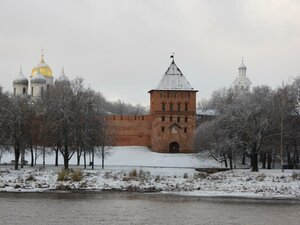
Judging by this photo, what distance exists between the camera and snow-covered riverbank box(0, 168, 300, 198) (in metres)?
31.8

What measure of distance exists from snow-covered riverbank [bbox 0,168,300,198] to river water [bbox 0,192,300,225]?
2.77 meters

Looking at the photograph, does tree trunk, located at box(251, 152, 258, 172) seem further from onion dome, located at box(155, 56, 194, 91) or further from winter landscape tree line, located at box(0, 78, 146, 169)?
onion dome, located at box(155, 56, 194, 91)

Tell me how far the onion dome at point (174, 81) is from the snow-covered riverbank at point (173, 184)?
119ft

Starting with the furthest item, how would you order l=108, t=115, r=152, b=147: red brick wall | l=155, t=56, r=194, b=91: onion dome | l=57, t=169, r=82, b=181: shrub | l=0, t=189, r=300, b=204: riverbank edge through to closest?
1. l=108, t=115, r=152, b=147: red brick wall
2. l=155, t=56, r=194, b=91: onion dome
3. l=57, t=169, r=82, b=181: shrub
4. l=0, t=189, r=300, b=204: riverbank edge

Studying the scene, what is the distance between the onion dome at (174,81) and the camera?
75.0 m

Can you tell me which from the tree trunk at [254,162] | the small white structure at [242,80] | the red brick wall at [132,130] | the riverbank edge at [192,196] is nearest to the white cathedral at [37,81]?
the red brick wall at [132,130]

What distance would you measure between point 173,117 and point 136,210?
51846mm

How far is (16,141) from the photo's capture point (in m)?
47.2

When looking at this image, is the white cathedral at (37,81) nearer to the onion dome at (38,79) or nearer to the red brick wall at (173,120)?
the onion dome at (38,79)

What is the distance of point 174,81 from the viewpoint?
75.6 meters

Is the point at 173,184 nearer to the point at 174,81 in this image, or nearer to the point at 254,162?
the point at 254,162

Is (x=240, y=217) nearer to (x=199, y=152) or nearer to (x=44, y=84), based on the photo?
(x=199, y=152)

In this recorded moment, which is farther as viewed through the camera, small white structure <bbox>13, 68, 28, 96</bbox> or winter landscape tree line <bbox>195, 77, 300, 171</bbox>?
small white structure <bbox>13, 68, 28, 96</bbox>

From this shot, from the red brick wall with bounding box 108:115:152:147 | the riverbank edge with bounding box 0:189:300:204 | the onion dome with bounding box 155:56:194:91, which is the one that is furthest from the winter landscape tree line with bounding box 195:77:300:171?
the red brick wall with bounding box 108:115:152:147
